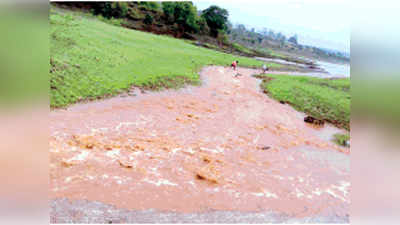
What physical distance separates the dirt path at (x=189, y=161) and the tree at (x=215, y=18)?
4191cm

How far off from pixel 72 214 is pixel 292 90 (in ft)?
60.7

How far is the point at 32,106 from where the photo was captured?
2.04 meters

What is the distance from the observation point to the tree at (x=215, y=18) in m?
50.9

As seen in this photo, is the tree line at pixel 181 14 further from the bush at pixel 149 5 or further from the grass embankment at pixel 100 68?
the grass embankment at pixel 100 68

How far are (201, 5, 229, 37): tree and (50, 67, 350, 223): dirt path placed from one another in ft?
137

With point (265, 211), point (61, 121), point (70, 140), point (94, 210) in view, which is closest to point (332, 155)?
point (265, 211)

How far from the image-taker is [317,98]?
18.7 metres

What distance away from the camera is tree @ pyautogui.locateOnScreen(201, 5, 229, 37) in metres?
50.9

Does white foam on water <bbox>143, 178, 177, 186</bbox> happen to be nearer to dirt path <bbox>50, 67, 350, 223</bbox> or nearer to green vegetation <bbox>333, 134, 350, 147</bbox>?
dirt path <bbox>50, 67, 350, 223</bbox>

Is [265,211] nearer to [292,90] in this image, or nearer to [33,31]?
[33,31]

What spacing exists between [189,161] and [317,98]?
14210mm

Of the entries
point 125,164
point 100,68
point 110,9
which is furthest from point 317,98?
point 110,9

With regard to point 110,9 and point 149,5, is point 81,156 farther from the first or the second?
point 149,5

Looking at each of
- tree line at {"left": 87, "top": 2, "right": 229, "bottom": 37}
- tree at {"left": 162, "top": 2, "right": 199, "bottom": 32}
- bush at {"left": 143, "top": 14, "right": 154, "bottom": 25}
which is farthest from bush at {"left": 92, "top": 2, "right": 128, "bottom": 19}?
tree at {"left": 162, "top": 2, "right": 199, "bottom": 32}
